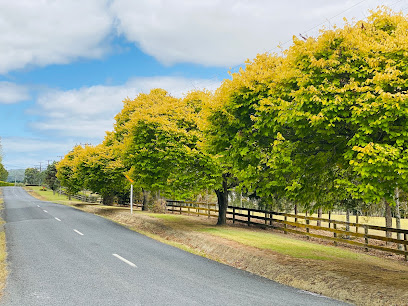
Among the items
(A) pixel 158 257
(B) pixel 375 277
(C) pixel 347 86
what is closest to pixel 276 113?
(C) pixel 347 86

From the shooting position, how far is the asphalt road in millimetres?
7379

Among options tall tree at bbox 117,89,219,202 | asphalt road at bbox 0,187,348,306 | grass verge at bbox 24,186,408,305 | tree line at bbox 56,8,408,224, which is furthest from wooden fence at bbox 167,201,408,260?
asphalt road at bbox 0,187,348,306

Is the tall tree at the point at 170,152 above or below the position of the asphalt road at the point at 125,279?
above

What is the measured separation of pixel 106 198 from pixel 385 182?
43.7 meters

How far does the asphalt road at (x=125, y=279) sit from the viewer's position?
7379 millimetres

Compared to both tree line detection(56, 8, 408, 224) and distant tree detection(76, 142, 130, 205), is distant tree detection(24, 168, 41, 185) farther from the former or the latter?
tree line detection(56, 8, 408, 224)

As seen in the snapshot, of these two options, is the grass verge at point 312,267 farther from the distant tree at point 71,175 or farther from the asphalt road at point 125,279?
the distant tree at point 71,175

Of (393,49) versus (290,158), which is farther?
(290,158)

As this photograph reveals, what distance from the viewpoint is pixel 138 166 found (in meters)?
23.3

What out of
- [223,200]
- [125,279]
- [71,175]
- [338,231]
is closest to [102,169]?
[71,175]

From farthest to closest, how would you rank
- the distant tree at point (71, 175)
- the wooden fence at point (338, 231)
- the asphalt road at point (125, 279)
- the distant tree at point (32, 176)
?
1. the distant tree at point (32, 176)
2. the distant tree at point (71, 175)
3. the wooden fence at point (338, 231)
4. the asphalt road at point (125, 279)

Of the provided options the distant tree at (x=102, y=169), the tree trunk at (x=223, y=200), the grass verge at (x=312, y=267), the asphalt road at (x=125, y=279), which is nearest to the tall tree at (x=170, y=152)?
the tree trunk at (x=223, y=200)

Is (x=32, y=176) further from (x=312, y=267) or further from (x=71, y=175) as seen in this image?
(x=312, y=267)

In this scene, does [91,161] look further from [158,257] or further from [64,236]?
[158,257]
